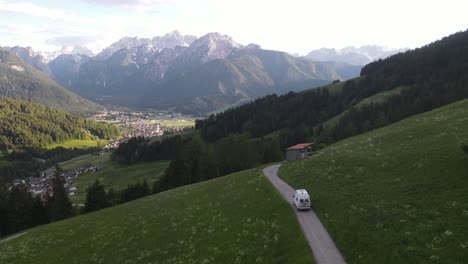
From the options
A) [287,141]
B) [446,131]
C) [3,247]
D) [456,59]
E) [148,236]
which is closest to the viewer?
[148,236]

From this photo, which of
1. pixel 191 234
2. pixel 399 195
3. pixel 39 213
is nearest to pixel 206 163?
pixel 39 213

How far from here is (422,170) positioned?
37.0m

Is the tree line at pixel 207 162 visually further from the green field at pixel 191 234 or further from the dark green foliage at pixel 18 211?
the green field at pixel 191 234

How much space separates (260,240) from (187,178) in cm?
7242

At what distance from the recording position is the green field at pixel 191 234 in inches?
1115

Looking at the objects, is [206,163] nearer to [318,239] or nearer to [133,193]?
[133,193]

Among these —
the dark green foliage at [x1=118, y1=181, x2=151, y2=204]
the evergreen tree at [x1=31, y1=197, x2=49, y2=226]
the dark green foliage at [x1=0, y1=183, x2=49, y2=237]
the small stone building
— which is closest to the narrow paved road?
the small stone building

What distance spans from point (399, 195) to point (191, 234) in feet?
65.9

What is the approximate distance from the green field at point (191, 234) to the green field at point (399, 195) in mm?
4013

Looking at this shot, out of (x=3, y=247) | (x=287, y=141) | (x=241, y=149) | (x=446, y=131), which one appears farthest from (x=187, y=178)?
(x=446, y=131)

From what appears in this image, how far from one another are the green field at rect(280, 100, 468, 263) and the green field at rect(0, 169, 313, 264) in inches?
158

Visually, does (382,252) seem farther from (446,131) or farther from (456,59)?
(456,59)

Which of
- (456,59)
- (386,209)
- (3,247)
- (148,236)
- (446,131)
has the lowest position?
(3,247)

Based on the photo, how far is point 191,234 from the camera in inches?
1417
